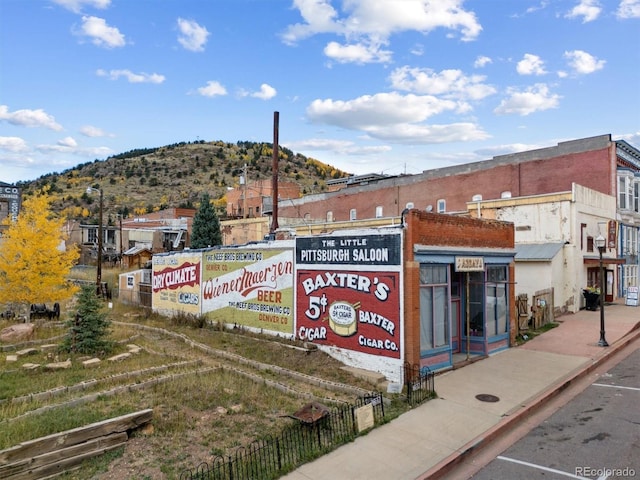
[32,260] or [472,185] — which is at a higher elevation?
[472,185]

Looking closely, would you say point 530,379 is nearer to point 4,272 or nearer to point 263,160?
point 4,272

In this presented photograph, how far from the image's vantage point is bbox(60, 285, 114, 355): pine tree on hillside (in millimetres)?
16156

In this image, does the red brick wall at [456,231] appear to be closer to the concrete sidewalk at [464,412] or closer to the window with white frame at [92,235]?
the concrete sidewalk at [464,412]

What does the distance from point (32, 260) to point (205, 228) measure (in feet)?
75.5

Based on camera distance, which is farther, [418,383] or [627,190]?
[627,190]

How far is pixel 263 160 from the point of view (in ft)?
486

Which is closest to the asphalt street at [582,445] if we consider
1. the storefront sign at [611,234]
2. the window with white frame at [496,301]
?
the window with white frame at [496,301]

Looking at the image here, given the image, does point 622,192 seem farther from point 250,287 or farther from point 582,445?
point 582,445

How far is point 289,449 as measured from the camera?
829 cm

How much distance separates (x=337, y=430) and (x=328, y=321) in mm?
6102

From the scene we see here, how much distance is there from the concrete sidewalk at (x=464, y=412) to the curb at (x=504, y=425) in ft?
0.06

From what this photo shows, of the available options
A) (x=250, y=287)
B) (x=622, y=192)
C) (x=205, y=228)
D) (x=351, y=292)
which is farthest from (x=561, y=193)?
(x=205, y=228)

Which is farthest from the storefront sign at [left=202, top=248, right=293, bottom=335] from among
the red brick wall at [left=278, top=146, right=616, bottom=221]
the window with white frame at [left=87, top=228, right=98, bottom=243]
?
the window with white frame at [left=87, top=228, right=98, bottom=243]

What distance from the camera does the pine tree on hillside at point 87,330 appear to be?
16156 mm
